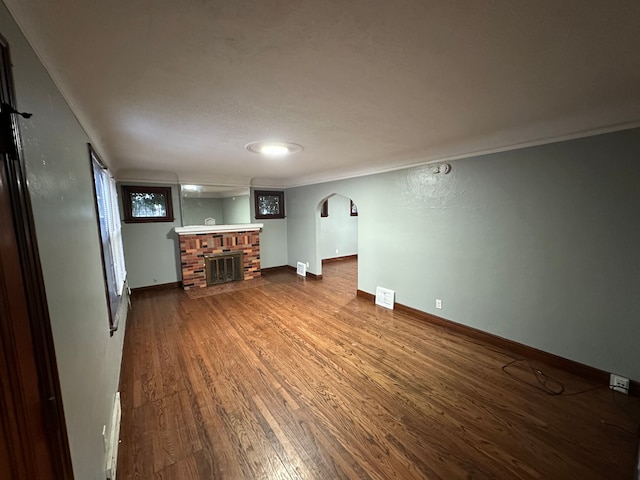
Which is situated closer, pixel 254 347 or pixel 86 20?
pixel 86 20

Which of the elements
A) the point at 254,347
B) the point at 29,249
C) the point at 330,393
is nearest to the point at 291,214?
the point at 254,347

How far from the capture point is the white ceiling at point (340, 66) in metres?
0.95

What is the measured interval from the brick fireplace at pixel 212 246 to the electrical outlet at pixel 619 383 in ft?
Result: 17.7

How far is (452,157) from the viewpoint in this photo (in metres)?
3.00

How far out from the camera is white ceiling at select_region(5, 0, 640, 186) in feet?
3.13

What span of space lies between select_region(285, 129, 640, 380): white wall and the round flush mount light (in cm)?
156

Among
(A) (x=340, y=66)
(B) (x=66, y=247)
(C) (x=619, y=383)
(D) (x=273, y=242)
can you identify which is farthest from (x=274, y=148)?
(C) (x=619, y=383)

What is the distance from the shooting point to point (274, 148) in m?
2.90

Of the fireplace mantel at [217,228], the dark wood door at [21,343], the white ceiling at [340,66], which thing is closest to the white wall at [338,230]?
the fireplace mantel at [217,228]

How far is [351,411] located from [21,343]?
6.37 feet

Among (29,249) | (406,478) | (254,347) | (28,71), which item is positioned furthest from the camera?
(254,347)

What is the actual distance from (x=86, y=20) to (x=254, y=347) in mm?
2793

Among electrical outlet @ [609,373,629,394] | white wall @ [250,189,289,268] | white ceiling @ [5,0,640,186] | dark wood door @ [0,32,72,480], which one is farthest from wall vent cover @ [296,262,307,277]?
dark wood door @ [0,32,72,480]

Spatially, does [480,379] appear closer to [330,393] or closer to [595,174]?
[330,393]
